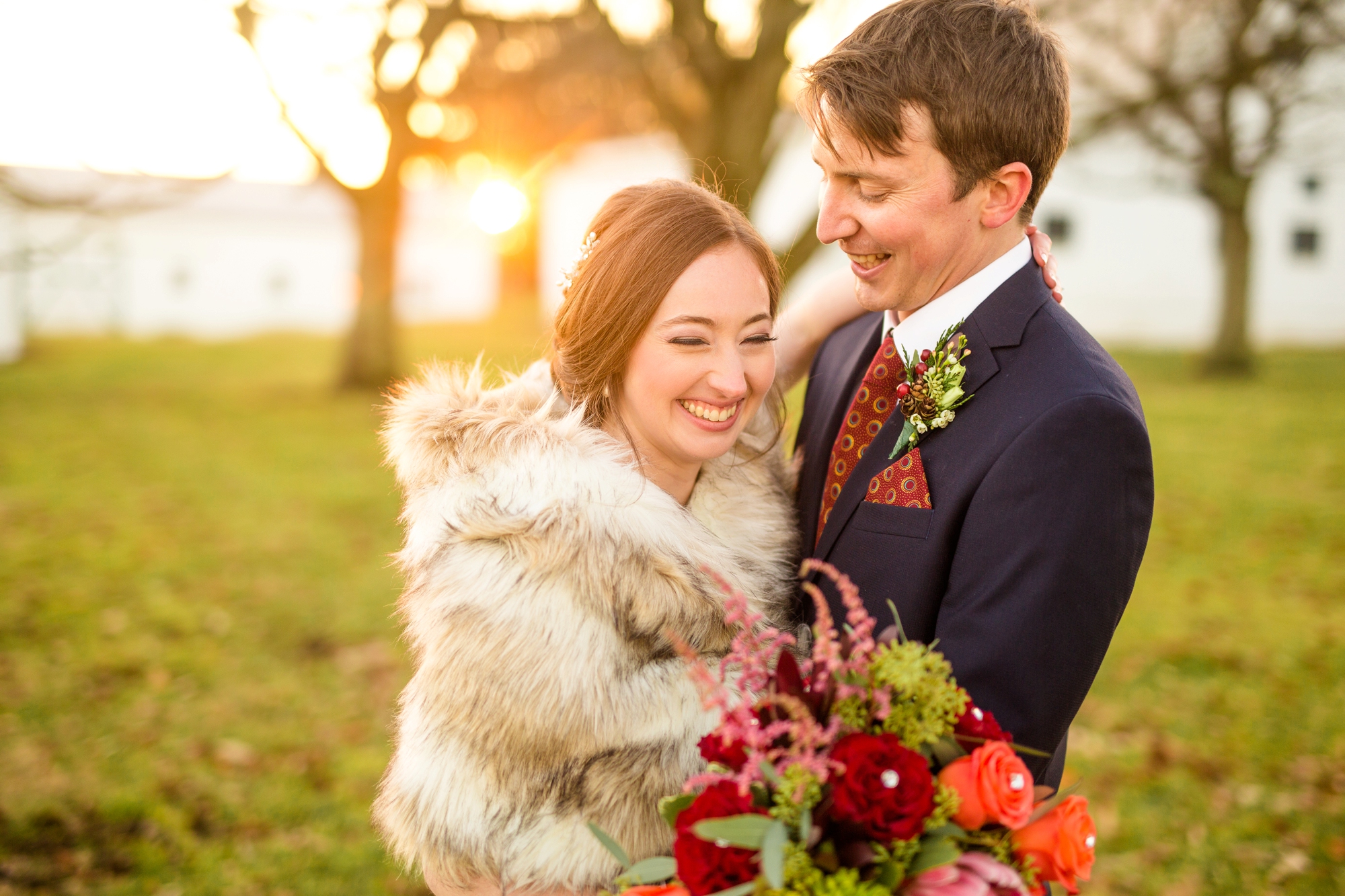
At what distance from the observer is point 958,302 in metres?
2.43

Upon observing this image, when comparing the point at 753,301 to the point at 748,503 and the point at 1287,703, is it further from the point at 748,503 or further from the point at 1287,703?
the point at 1287,703

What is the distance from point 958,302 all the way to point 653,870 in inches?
61.2

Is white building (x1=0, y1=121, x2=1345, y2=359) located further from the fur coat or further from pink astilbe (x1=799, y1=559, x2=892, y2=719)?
pink astilbe (x1=799, y1=559, x2=892, y2=719)

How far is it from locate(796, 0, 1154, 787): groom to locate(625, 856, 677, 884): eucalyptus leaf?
713mm

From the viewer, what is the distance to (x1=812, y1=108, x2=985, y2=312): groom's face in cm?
226

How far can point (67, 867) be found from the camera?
170 inches

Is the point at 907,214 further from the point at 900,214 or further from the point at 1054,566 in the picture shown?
the point at 1054,566

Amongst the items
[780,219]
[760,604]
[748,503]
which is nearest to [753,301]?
[748,503]

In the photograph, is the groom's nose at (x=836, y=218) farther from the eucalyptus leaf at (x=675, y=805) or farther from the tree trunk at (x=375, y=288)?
the tree trunk at (x=375, y=288)

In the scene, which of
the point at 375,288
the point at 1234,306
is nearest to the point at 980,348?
the point at 375,288

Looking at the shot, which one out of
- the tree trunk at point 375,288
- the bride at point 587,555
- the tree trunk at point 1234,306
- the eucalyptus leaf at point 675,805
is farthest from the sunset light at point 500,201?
the eucalyptus leaf at point 675,805

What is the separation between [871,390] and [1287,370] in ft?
66.4

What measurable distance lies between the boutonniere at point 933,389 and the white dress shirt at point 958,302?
0.11 ft

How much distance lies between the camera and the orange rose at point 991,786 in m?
1.48
